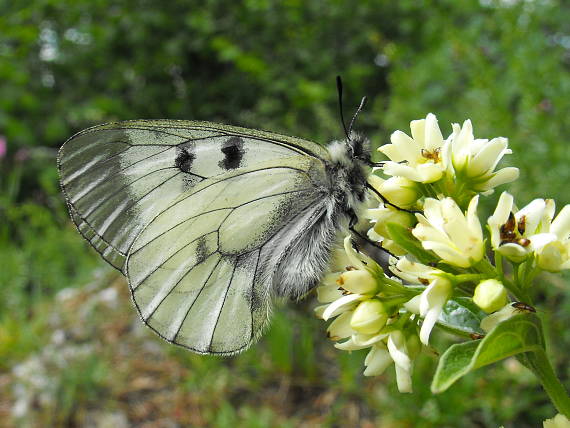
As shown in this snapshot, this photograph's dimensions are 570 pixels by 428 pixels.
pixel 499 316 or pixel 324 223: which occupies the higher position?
pixel 499 316

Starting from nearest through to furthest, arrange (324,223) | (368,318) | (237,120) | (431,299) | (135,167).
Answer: (431,299)
(368,318)
(324,223)
(135,167)
(237,120)

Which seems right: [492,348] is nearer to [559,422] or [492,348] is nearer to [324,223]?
[559,422]

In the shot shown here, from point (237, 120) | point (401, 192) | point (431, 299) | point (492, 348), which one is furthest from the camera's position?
point (237, 120)

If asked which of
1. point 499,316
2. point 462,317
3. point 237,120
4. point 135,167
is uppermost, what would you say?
point 499,316

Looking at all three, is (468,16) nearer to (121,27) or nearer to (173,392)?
(121,27)

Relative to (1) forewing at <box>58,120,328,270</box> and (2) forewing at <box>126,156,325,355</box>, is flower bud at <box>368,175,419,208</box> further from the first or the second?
(1) forewing at <box>58,120,328,270</box>

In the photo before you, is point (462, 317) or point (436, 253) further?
point (462, 317)

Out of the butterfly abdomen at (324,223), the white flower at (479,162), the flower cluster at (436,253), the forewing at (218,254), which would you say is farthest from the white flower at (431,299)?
the forewing at (218,254)

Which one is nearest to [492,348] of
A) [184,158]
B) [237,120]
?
[184,158]
